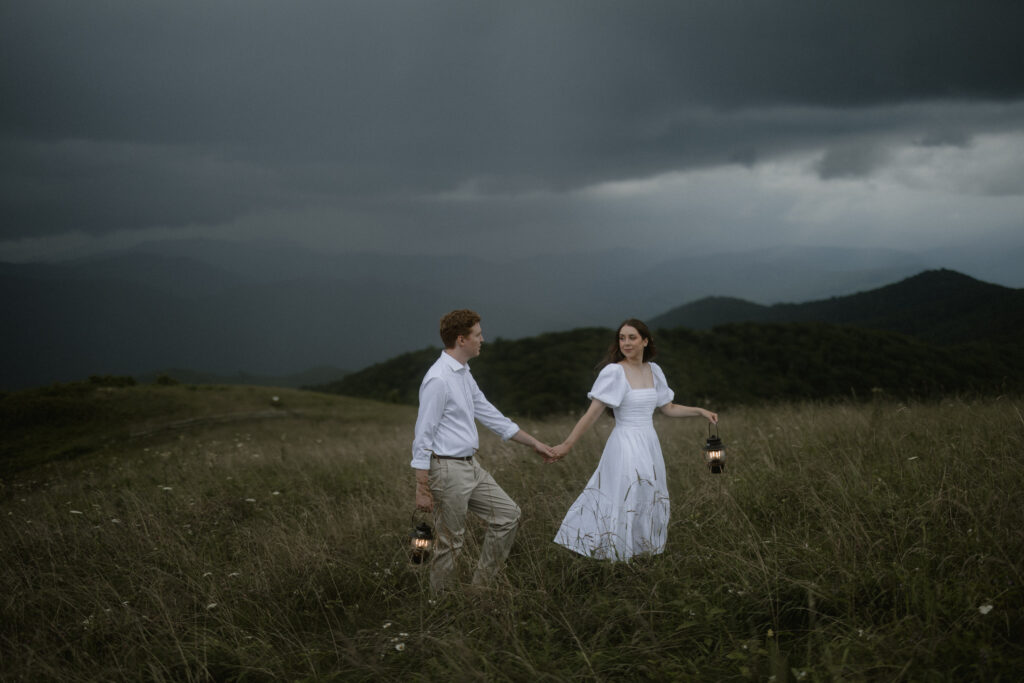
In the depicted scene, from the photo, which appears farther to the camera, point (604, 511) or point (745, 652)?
point (604, 511)

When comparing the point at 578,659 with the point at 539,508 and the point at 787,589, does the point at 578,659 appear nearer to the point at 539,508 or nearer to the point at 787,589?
the point at 787,589

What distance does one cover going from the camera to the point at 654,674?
10.0 feet

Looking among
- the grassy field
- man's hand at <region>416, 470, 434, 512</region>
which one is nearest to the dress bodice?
the grassy field

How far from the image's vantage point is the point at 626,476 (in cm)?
474

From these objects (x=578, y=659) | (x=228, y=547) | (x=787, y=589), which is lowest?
(x=228, y=547)

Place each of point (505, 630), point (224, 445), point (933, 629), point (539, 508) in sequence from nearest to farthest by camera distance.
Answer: point (933, 629) < point (505, 630) < point (539, 508) < point (224, 445)

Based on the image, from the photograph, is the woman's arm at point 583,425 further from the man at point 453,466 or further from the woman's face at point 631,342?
the man at point 453,466

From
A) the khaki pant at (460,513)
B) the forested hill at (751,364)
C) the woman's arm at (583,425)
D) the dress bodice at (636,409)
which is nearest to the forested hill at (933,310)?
the forested hill at (751,364)

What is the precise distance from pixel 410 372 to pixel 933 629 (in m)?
52.6

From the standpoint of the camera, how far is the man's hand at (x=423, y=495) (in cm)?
417

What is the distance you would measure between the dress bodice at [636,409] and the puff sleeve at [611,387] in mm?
58

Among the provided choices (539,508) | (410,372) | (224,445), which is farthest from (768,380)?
(539,508)

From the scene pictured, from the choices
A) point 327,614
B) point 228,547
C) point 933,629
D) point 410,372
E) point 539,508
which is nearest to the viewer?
point 933,629

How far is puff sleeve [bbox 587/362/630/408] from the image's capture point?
4.91m
